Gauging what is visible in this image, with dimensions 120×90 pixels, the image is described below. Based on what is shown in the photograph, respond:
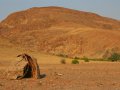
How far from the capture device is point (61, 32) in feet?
344

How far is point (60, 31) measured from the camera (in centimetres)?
10625

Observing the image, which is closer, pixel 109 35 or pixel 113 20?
pixel 109 35

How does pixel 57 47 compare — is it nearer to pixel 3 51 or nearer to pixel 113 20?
pixel 3 51

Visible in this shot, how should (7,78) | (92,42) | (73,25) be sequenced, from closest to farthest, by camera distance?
(7,78), (92,42), (73,25)

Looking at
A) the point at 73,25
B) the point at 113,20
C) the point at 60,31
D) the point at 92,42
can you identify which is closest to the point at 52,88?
the point at 92,42

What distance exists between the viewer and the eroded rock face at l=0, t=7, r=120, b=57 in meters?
87.0

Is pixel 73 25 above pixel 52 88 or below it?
above

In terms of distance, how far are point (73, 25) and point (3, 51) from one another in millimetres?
63292

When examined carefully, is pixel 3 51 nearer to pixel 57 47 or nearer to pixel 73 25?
pixel 57 47

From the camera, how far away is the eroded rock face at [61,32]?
87000mm

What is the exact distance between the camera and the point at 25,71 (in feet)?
72.4

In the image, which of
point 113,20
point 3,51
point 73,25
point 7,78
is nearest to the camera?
point 7,78

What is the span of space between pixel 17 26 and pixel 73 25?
1494cm

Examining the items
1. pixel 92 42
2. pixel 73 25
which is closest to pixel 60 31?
pixel 73 25
